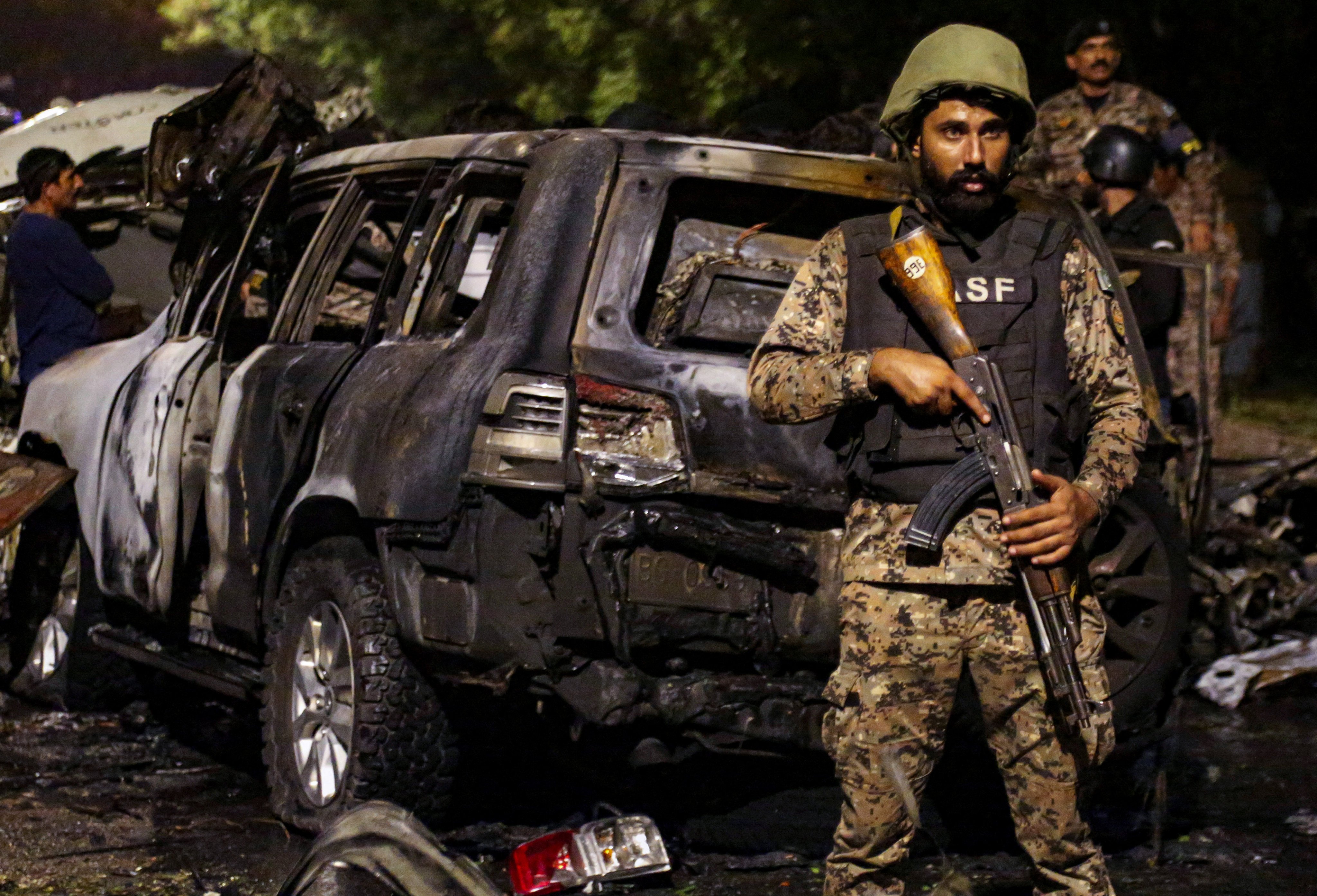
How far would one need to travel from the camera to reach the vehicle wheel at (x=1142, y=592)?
5.97 meters

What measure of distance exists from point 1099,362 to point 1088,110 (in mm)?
5922

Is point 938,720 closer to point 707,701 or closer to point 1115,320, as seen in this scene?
point 1115,320

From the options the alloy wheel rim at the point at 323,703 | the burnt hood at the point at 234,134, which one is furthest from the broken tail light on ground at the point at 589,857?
the burnt hood at the point at 234,134

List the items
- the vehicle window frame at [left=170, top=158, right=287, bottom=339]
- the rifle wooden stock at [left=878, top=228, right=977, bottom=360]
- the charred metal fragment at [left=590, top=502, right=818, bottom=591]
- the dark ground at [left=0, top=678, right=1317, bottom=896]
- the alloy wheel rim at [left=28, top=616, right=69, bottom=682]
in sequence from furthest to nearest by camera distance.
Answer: the alloy wheel rim at [left=28, top=616, right=69, bottom=682] → the vehicle window frame at [left=170, top=158, right=287, bottom=339] → the dark ground at [left=0, top=678, right=1317, bottom=896] → the charred metal fragment at [left=590, top=502, right=818, bottom=591] → the rifle wooden stock at [left=878, top=228, right=977, bottom=360]

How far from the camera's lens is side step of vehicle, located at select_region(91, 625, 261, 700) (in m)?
6.12

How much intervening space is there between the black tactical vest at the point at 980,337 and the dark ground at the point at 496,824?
5.22 ft

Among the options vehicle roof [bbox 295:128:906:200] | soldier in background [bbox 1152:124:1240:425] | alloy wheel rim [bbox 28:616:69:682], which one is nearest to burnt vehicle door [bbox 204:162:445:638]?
vehicle roof [bbox 295:128:906:200]

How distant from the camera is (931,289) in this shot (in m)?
3.77

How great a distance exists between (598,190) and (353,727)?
5.05ft

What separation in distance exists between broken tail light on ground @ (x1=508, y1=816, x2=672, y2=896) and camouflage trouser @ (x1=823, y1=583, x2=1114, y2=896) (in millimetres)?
1270

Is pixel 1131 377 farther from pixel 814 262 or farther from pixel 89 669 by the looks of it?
pixel 89 669

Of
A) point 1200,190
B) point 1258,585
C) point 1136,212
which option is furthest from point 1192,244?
point 1258,585

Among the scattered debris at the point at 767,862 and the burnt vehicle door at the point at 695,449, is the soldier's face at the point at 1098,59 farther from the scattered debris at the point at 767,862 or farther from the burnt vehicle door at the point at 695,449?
the scattered debris at the point at 767,862

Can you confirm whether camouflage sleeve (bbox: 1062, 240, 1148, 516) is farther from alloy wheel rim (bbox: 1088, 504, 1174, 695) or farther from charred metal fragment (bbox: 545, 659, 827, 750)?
alloy wheel rim (bbox: 1088, 504, 1174, 695)
